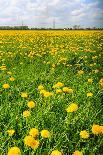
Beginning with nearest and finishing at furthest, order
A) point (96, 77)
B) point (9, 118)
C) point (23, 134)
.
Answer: point (23, 134) < point (9, 118) < point (96, 77)

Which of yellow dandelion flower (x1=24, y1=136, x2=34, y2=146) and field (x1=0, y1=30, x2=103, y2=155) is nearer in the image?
yellow dandelion flower (x1=24, y1=136, x2=34, y2=146)

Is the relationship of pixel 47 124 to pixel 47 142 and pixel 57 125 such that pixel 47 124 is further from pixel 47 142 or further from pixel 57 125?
pixel 47 142

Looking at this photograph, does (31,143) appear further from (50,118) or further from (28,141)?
(50,118)

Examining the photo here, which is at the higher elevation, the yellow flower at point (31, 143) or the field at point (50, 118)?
the yellow flower at point (31, 143)

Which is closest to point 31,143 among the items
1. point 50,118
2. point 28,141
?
point 28,141

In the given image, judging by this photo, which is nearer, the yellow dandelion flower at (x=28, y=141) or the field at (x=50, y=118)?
the yellow dandelion flower at (x=28, y=141)

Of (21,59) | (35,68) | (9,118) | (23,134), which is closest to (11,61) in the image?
(21,59)

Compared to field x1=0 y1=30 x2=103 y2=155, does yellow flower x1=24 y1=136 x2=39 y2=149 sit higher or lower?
higher

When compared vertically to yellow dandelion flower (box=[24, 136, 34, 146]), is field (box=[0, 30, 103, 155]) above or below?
below

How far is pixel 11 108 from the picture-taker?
9.00 feet

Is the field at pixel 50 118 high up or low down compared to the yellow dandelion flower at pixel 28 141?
down

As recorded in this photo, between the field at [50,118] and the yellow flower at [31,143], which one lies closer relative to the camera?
the yellow flower at [31,143]

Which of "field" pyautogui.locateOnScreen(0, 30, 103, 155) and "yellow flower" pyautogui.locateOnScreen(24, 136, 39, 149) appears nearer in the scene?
"yellow flower" pyautogui.locateOnScreen(24, 136, 39, 149)

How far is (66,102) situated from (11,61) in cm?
267
